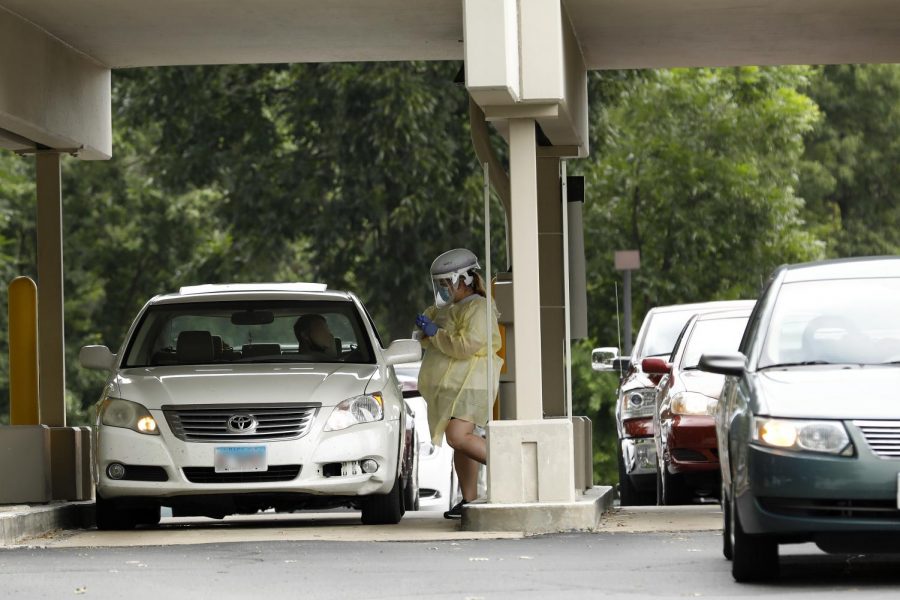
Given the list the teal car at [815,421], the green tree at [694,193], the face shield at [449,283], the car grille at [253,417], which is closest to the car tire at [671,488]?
the face shield at [449,283]

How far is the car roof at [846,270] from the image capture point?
1028 centimetres

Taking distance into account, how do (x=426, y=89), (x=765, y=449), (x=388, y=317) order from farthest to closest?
1. (x=388, y=317)
2. (x=426, y=89)
3. (x=765, y=449)

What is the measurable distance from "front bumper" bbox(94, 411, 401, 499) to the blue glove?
2.43ft

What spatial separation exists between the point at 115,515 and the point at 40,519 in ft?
1.70

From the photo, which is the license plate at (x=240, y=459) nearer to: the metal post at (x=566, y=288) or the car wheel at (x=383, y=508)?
the car wheel at (x=383, y=508)

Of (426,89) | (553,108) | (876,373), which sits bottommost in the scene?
(876,373)

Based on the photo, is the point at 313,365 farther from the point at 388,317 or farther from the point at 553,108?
the point at 388,317

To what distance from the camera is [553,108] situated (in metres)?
13.5

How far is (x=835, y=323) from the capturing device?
32.6 ft

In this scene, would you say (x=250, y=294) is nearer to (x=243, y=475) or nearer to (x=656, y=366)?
(x=243, y=475)

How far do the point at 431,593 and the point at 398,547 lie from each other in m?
2.75

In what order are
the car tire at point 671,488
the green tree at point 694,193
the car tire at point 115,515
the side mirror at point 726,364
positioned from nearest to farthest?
the side mirror at point 726,364 → the car tire at point 115,515 → the car tire at point 671,488 → the green tree at point 694,193

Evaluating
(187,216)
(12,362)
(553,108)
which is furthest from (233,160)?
(553,108)

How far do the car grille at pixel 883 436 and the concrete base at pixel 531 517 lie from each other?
14.0 feet
